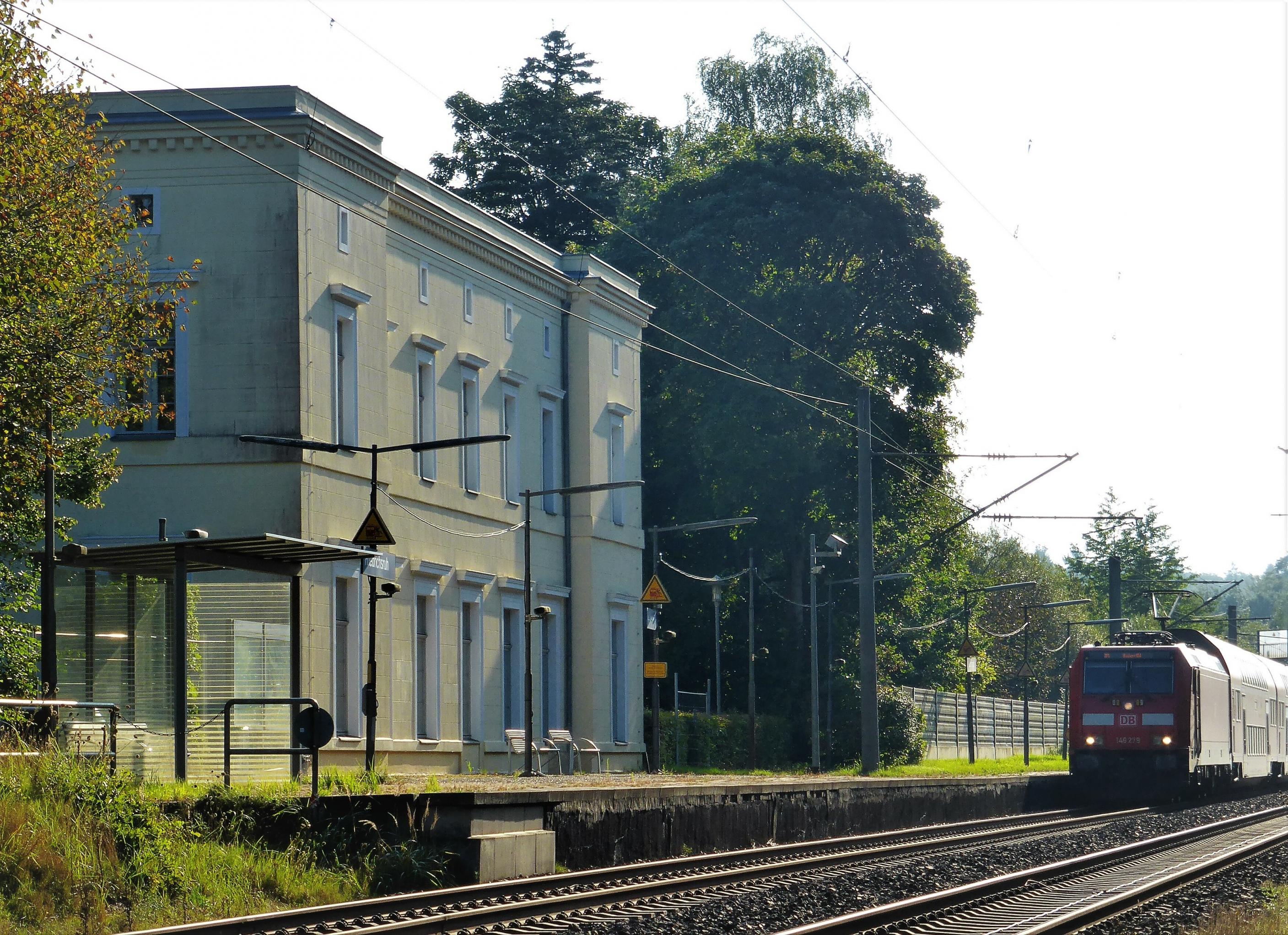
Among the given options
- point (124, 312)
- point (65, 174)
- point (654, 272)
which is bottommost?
point (124, 312)

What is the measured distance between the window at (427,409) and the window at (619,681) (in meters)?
9.51

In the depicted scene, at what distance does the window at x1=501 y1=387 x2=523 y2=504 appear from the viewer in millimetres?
38125

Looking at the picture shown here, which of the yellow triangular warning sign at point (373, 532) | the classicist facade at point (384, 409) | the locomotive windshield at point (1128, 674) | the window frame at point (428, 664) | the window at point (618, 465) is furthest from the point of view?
the window at point (618, 465)

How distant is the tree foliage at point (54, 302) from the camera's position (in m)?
22.4

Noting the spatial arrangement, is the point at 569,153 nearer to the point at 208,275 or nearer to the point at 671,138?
the point at 671,138

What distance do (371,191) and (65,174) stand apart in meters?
9.09

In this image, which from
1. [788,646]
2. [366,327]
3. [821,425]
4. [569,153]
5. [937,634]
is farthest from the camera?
[937,634]

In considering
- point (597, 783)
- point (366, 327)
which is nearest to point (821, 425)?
point (366, 327)

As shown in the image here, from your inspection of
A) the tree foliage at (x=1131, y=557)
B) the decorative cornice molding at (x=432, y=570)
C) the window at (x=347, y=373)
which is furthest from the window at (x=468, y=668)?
the tree foliage at (x=1131, y=557)

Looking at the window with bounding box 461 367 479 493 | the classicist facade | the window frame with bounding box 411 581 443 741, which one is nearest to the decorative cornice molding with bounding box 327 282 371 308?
the classicist facade

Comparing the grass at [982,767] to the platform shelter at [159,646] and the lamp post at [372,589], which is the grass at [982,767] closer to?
the lamp post at [372,589]

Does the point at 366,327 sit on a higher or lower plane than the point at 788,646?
higher

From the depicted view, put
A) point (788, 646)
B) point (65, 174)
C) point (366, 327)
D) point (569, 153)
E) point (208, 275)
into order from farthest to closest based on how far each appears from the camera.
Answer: point (569, 153), point (788, 646), point (366, 327), point (208, 275), point (65, 174)

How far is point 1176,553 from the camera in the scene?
11138 cm
